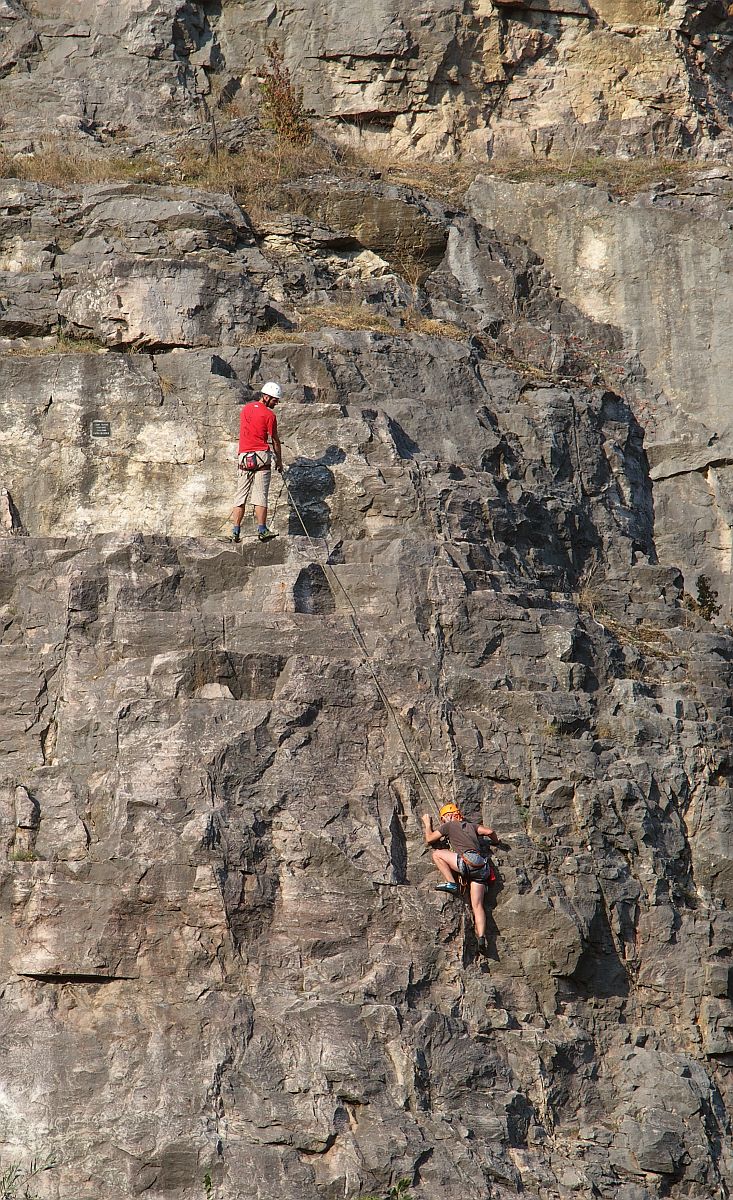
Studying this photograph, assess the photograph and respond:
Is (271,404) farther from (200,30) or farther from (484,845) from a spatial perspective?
(200,30)

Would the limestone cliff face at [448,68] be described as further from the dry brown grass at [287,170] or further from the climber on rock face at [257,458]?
the climber on rock face at [257,458]

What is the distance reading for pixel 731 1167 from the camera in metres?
12.5

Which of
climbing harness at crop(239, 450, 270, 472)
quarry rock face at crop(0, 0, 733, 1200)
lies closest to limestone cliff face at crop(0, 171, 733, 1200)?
quarry rock face at crop(0, 0, 733, 1200)

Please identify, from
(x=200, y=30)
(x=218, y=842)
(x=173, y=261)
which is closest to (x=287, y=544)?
(x=218, y=842)

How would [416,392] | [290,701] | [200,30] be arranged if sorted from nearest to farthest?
[290,701]
[416,392]
[200,30]

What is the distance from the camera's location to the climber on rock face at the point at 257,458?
598 inches

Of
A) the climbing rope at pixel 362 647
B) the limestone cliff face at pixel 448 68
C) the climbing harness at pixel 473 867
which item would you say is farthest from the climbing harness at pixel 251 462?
the limestone cliff face at pixel 448 68

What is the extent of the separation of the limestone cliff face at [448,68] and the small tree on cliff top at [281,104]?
1.30ft

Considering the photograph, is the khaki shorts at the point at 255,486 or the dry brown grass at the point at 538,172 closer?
the khaki shorts at the point at 255,486

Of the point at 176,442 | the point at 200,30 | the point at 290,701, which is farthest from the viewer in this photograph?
the point at 200,30

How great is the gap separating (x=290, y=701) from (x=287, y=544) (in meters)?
2.07

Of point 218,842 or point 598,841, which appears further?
point 598,841

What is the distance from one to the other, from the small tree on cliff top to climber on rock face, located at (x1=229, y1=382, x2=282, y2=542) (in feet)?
32.4

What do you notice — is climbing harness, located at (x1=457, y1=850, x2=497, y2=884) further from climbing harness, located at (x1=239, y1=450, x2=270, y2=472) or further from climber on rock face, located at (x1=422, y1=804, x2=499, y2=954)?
climbing harness, located at (x1=239, y1=450, x2=270, y2=472)
